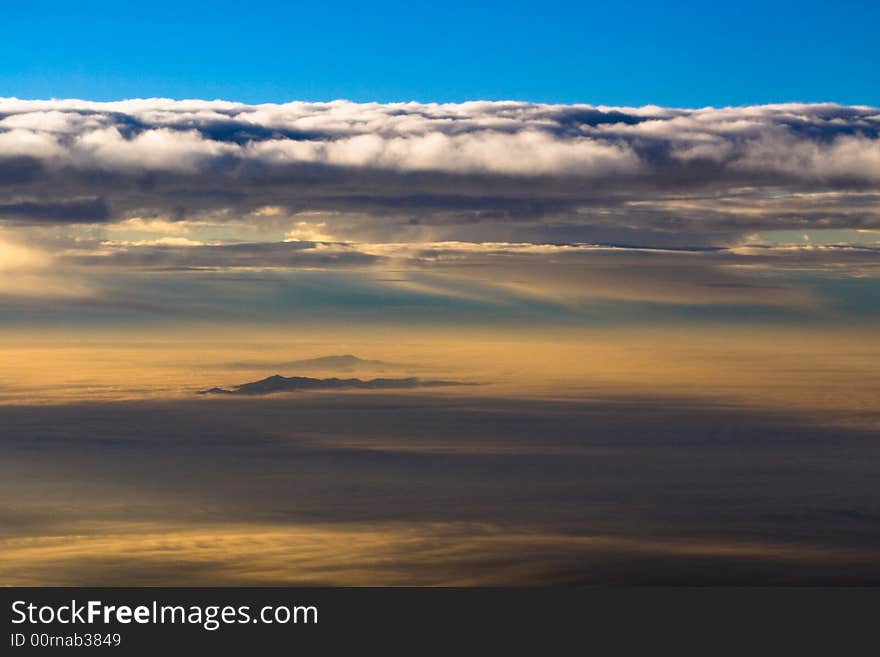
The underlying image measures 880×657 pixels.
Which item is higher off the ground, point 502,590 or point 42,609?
point 42,609

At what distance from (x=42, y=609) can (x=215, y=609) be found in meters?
13.6

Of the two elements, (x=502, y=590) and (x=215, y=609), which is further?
(x=502, y=590)

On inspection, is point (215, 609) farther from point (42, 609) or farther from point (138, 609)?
point (42, 609)

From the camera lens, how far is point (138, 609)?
91.6 meters

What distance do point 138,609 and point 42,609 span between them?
757 cm

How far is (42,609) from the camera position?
9125cm

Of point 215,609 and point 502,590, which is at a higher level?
point 215,609

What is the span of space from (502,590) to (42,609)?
2792 inches

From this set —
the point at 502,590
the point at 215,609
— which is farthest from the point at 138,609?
the point at 502,590

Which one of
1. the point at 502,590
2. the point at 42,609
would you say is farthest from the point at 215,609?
the point at 502,590

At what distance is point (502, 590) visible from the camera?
148750 mm

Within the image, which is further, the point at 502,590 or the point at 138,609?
the point at 502,590

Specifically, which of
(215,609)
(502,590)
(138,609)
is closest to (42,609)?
(138,609)

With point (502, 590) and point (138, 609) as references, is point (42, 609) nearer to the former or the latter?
point (138, 609)
